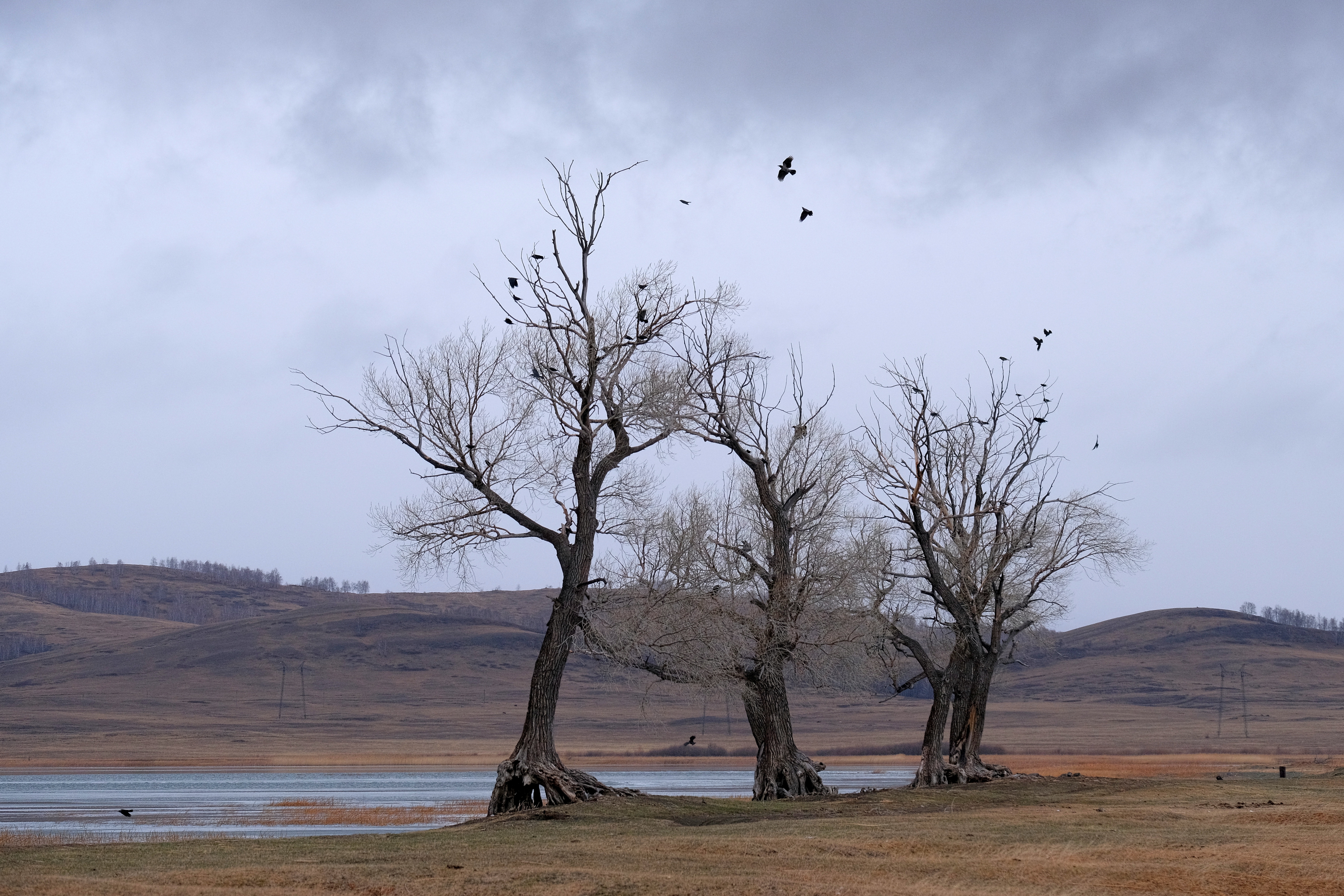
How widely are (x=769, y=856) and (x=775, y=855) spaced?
0.57 feet

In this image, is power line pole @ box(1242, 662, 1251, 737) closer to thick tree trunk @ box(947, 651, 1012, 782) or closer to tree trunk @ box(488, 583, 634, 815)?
thick tree trunk @ box(947, 651, 1012, 782)

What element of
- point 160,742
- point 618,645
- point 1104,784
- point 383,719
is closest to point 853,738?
point 383,719

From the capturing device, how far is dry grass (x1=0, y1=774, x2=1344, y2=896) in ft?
49.1

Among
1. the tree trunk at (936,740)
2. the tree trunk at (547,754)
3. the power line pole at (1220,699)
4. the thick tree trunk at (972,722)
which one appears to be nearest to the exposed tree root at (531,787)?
the tree trunk at (547,754)

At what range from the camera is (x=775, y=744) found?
104 feet

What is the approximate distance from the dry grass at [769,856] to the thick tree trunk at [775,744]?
203 inches

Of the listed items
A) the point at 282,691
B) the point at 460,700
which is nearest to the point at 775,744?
the point at 282,691

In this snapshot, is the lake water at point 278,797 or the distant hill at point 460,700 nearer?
the lake water at point 278,797

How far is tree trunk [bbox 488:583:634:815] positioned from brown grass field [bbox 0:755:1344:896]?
3.15 ft

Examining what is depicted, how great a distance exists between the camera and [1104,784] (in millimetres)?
33500

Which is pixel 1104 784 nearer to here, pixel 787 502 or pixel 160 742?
pixel 787 502

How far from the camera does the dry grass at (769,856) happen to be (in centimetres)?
1498

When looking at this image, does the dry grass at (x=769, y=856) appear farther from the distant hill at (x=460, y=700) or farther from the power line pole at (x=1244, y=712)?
the power line pole at (x=1244, y=712)

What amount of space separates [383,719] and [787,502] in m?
114
